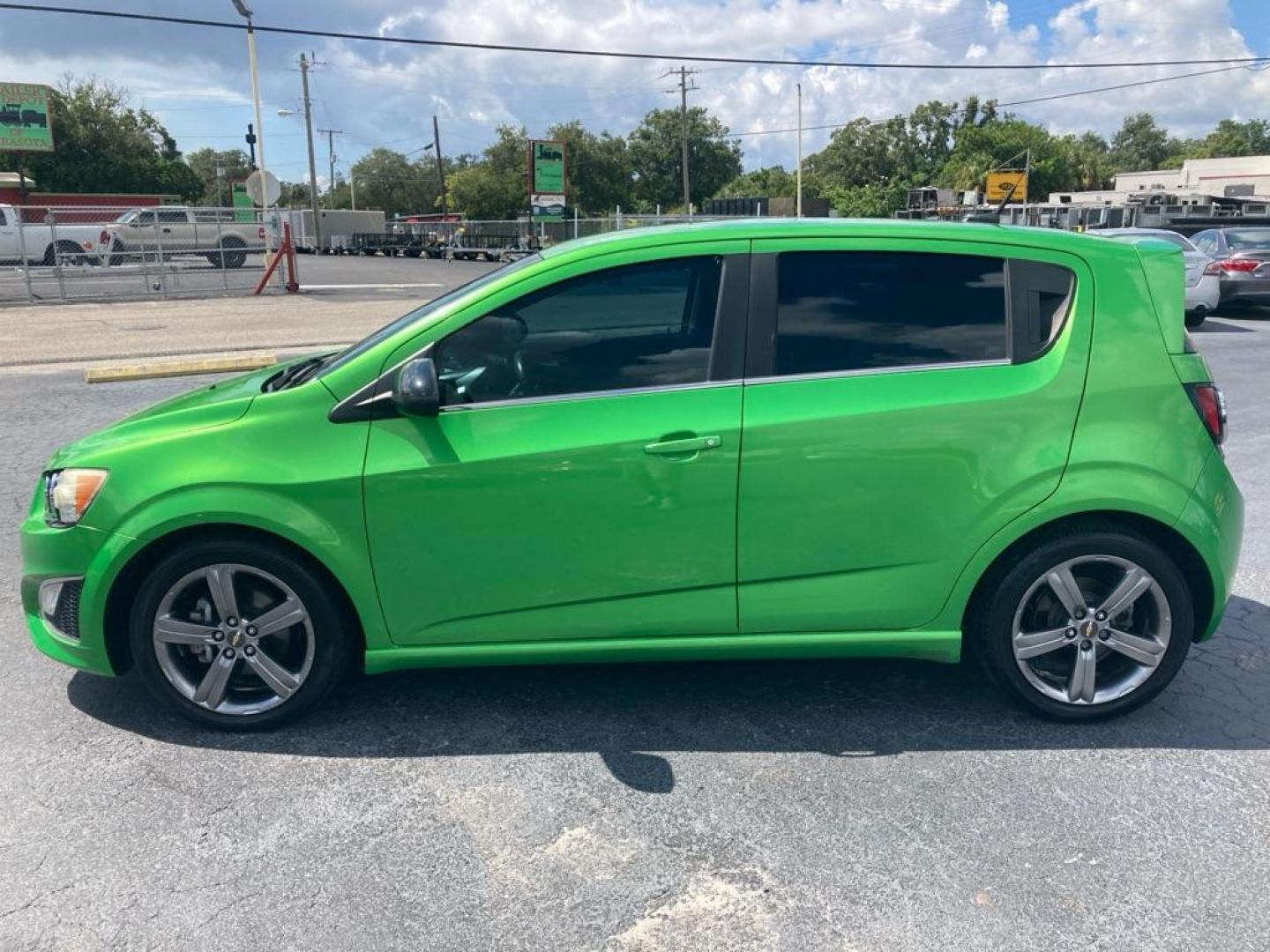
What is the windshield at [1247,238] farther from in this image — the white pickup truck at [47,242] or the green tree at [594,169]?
the green tree at [594,169]

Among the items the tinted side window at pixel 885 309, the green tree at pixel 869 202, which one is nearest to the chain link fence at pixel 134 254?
the tinted side window at pixel 885 309

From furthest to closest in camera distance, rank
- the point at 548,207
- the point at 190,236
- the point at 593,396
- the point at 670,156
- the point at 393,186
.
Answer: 1. the point at 393,186
2. the point at 670,156
3. the point at 548,207
4. the point at 190,236
5. the point at 593,396

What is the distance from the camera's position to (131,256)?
80.4ft

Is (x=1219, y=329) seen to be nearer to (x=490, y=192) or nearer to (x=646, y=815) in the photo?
(x=646, y=815)

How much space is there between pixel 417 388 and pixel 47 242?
28.4 meters

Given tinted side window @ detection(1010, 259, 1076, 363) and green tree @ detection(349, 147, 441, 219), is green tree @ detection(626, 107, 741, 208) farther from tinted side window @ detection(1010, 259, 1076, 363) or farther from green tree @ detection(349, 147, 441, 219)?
tinted side window @ detection(1010, 259, 1076, 363)

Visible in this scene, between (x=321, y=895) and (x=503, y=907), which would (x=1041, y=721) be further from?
(x=321, y=895)

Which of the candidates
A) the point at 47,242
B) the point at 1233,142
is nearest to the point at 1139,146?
the point at 1233,142

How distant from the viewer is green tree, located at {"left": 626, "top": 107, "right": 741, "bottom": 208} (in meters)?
85.0

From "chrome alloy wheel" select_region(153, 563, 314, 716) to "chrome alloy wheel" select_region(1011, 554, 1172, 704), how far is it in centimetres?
254

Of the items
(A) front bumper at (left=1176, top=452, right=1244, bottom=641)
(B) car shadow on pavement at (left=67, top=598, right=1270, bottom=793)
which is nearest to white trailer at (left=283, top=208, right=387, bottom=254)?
(B) car shadow on pavement at (left=67, top=598, right=1270, bottom=793)

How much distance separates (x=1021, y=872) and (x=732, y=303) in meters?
1.99

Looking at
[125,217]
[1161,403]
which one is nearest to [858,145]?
[125,217]

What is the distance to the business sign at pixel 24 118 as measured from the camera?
54594mm
